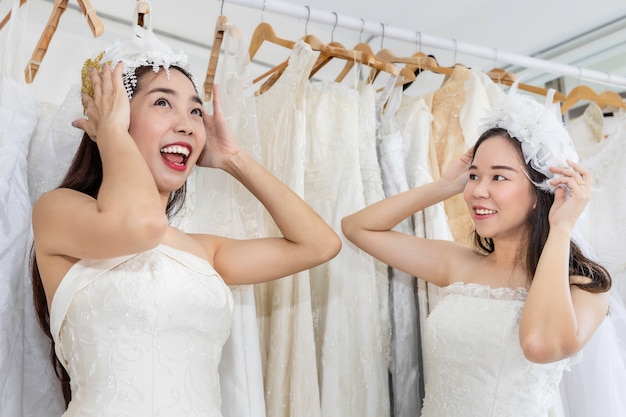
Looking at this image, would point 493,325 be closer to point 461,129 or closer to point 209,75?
point 461,129

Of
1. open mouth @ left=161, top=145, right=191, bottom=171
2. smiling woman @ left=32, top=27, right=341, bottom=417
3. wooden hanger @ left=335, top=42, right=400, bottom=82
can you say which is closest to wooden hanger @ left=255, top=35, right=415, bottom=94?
wooden hanger @ left=335, top=42, right=400, bottom=82

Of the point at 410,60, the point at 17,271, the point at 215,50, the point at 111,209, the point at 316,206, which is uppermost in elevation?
the point at 410,60

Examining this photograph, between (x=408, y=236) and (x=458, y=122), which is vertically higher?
(x=458, y=122)

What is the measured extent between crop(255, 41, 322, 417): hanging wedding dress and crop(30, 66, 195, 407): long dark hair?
424mm

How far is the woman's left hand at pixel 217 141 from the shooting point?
5.47 feet

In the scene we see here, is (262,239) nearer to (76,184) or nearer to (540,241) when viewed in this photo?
(76,184)

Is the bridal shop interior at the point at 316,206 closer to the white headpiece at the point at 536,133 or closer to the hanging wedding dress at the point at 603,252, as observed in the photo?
the hanging wedding dress at the point at 603,252

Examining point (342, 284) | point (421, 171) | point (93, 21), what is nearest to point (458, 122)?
point (421, 171)

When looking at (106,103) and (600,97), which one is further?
(600,97)

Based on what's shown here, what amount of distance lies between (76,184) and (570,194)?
3.67 ft

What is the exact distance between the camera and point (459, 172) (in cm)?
183

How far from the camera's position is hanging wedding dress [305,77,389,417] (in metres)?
1.69

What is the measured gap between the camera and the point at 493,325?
1.52 m

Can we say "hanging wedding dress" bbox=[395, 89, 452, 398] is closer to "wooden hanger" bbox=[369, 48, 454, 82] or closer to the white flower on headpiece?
"wooden hanger" bbox=[369, 48, 454, 82]
